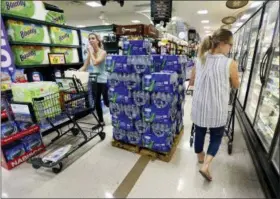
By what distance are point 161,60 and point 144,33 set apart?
101 centimetres

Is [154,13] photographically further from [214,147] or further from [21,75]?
[214,147]

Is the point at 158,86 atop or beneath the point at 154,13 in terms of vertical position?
beneath

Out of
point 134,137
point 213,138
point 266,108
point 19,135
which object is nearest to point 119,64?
point 134,137

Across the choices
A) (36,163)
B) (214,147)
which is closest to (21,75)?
(36,163)

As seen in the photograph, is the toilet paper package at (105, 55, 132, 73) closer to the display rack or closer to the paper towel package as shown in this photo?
the display rack

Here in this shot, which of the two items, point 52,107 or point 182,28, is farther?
point 182,28

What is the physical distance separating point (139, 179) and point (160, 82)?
1169 millimetres

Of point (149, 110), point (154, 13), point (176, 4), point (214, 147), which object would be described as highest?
point (176, 4)

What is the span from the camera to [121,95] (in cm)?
247

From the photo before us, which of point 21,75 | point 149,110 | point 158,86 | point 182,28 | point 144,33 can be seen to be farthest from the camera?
point 182,28

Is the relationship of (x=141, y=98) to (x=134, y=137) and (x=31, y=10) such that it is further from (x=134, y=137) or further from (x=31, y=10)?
(x=31, y=10)

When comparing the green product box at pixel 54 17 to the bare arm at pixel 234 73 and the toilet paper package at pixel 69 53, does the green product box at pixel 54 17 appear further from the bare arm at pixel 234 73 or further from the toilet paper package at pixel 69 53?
the bare arm at pixel 234 73

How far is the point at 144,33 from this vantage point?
3.37m

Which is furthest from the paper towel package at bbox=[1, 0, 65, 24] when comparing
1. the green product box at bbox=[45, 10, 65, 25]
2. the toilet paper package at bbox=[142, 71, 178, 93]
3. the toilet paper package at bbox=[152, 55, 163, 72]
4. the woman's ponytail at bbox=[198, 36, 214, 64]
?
the woman's ponytail at bbox=[198, 36, 214, 64]
